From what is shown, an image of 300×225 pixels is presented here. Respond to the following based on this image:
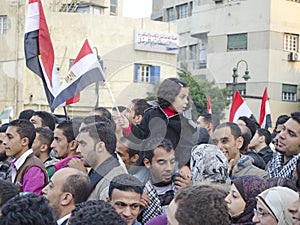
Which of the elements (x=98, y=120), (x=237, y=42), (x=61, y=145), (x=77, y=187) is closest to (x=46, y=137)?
(x=61, y=145)

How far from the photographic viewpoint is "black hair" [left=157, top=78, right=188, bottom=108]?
492cm

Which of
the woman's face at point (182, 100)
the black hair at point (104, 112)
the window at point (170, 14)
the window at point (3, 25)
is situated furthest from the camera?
the window at point (170, 14)

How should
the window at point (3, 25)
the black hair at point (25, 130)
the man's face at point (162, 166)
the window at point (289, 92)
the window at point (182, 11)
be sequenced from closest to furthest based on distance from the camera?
1. the man's face at point (162, 166)
2. the black hair at point (25, 130)
3. the window at point (3, 25)
4. the window at point (289, 92)
5. the window at point (182, 11)

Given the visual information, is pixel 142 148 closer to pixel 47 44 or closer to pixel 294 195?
pixel 294 195

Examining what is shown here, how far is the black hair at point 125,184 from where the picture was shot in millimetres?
4691

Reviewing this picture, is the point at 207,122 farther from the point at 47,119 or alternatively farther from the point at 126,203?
the point at 126,203

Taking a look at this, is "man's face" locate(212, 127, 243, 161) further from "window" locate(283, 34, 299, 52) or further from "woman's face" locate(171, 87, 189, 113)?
"window" locate(283, 34, 299, 52)

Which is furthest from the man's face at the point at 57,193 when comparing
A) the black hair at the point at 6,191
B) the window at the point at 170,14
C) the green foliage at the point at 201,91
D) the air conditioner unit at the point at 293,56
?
the window at the point at 170,14

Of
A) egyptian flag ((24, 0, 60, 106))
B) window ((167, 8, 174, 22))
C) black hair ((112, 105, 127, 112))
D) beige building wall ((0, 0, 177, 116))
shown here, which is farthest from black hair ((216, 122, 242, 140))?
window ((167, 8, 174, 22))

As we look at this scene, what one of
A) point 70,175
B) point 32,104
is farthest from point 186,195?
point 32,104

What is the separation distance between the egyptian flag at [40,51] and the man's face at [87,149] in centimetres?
288

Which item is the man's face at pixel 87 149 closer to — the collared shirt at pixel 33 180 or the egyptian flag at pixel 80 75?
the collared shirt at pixel 33 180

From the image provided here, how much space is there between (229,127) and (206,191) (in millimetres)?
2854

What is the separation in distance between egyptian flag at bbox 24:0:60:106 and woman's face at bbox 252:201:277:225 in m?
4.71
